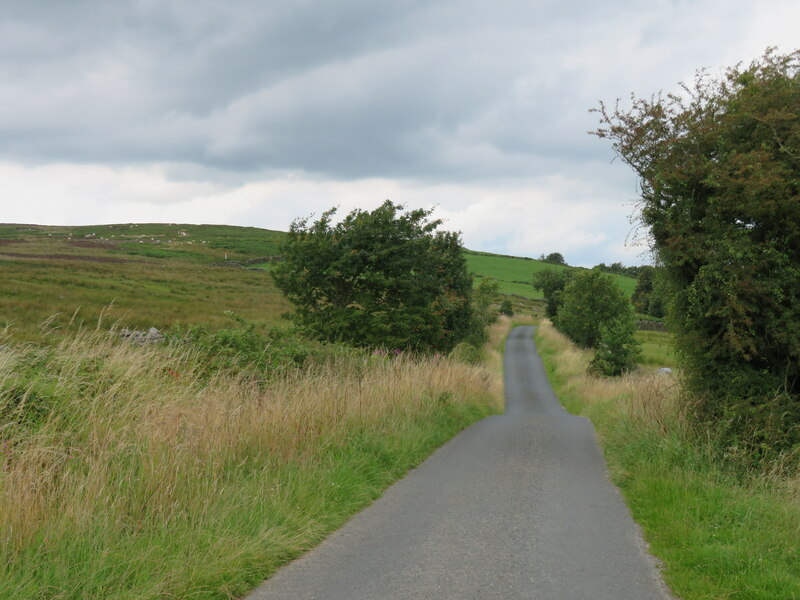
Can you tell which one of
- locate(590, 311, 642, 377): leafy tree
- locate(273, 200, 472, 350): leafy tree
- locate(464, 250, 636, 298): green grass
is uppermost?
locate(464, 250, 636, 298): green grass

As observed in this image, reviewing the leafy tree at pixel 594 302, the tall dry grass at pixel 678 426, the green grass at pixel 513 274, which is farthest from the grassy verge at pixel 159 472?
the green grass at pixel 513 274

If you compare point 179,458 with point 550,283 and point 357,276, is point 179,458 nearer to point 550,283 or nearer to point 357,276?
point 357,276

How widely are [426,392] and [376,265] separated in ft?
29.6

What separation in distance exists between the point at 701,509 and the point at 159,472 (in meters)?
5.59

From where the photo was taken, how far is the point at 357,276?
70.8 ft

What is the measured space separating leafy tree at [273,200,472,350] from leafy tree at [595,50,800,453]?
12396mm

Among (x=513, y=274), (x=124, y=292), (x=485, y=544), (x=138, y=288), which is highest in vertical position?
(x=513, y=274)

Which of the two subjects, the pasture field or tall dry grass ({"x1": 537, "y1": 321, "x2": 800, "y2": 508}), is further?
tall dry grass ({"x1": 537, "y1": 321, "x2": 800, "y2": 508})

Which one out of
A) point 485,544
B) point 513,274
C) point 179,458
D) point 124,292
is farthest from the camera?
point 513,274

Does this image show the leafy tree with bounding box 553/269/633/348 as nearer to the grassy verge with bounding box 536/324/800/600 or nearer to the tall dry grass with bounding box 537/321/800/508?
the tall dry grass with bounding box 537/321/800/508

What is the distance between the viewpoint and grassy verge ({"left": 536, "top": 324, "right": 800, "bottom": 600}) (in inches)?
191

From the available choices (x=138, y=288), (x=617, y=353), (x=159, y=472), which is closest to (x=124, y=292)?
(x=138, y=288)

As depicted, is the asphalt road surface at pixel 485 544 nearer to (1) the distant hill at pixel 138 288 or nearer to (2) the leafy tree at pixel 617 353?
(1) the distant hill at pixel 138 288

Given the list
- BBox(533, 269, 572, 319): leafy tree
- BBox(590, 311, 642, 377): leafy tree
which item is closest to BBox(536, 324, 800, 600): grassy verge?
BBox(590, 311, 642, 377): leafy tree
